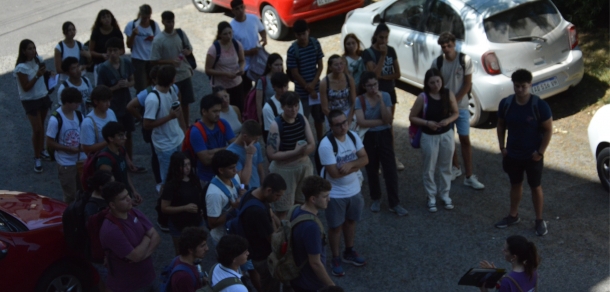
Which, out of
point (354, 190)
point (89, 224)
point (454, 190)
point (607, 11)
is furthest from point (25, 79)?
point (607, 11)

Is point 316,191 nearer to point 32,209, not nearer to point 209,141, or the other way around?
point 209,141

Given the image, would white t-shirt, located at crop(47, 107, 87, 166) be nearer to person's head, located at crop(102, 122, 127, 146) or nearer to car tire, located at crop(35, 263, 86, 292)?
person's head, located at crop(102, 122, 127, 146)

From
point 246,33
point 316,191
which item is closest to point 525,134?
point 316,191

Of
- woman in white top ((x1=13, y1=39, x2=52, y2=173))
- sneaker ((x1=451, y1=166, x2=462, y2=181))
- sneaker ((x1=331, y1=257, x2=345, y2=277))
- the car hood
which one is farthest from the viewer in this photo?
woman in white top ((x1=13, y1=39, x2=52, y2=173))

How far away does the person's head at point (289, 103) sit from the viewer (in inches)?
294

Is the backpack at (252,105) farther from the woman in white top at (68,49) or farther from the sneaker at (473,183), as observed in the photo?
the sneaker at (473,183)

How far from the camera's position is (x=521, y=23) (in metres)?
10.2

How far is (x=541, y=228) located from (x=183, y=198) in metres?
3.90

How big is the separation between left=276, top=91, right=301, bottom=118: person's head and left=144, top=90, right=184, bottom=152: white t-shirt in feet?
4.77

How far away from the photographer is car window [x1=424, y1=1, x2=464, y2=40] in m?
10.4

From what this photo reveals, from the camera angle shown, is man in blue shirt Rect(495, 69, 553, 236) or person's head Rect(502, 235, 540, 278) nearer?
person's head Rect(502, 235, 540, 278)

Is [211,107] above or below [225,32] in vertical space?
above

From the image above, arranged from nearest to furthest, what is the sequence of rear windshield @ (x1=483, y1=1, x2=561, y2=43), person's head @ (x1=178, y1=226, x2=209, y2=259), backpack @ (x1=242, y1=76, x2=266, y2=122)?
person's head @ (x1=178, y1=226, x2=209, y2=259), backpack @ (x1=242, y1=76, x2=266, y2=122), rear windshield @ (x1=483, y1=1, x2=561, y2=43)

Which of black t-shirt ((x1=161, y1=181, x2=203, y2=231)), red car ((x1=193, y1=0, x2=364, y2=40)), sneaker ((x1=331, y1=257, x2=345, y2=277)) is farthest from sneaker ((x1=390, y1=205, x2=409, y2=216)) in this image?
red car ((x1=193, y1=0, x2=364, y2=40))
